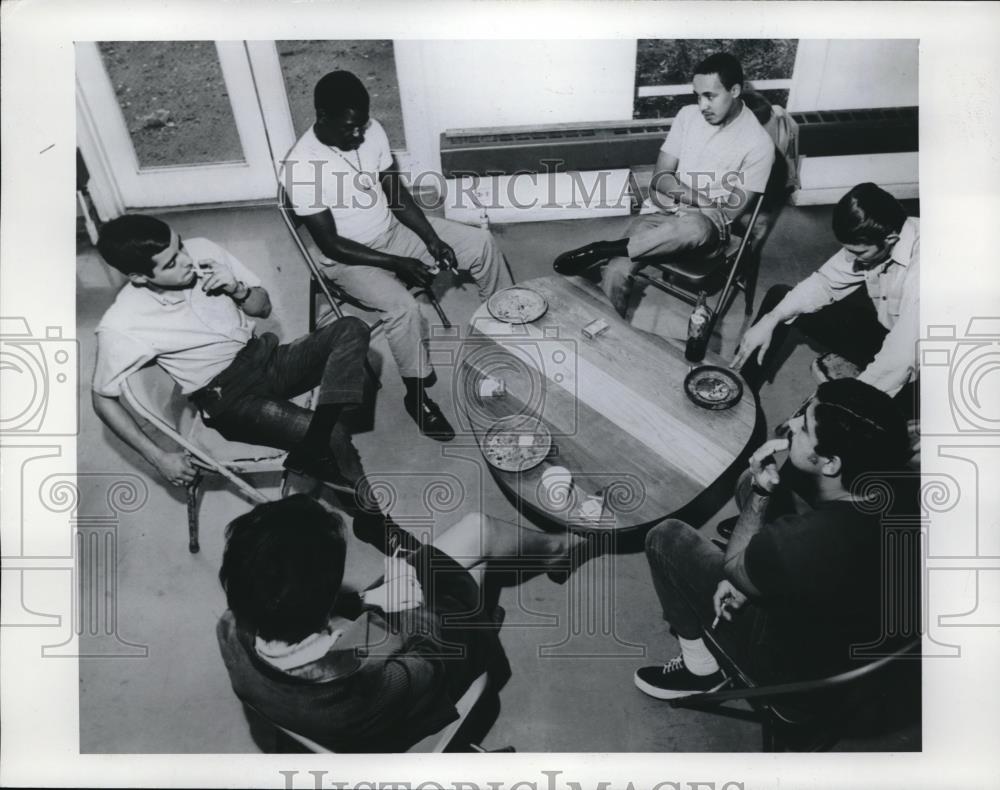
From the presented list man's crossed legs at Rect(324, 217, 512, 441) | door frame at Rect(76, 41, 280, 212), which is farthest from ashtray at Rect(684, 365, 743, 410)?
door frame at Rect(76, 41, 280, 212)

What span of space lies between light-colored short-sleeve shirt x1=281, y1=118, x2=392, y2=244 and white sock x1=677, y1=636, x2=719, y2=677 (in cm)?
177

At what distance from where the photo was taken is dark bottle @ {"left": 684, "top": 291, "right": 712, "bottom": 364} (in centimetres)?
263

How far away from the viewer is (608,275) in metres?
2.74

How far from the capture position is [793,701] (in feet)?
7.44

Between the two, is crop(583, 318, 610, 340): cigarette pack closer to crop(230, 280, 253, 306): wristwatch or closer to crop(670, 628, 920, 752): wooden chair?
crop(670, 628, 920, 752): wooden chair

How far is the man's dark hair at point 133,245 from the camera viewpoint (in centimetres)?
239

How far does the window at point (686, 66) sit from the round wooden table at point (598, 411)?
0.69m

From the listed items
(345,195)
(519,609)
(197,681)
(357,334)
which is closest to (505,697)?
(519,609)

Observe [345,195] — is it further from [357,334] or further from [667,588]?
[667,588]

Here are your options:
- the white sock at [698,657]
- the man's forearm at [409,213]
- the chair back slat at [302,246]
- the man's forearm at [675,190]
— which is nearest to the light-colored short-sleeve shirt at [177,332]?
the chair back slat at [302,246]

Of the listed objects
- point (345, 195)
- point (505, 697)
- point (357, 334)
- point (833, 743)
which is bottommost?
point (833, 743)

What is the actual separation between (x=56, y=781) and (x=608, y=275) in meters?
2.56

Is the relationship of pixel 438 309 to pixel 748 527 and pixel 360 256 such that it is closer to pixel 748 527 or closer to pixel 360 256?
pixel 360 256

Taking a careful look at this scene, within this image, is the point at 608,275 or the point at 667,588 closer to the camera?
the point at 667,588
